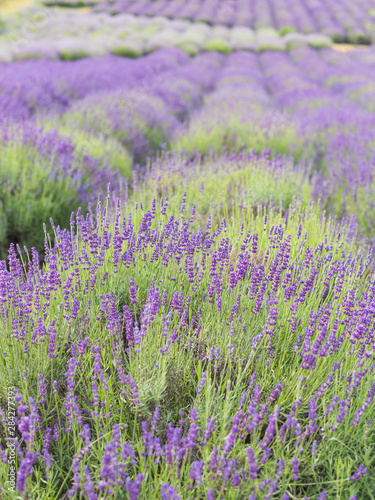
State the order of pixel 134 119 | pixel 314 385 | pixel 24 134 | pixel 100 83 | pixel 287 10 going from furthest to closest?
pixel 287 10 < pixel 100 83 < pixel 134 119 < pixel 24 134 < pixel 314 385

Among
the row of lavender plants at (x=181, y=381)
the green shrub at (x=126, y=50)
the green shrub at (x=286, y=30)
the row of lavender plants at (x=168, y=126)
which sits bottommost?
the row of lavender plants at (x=181, y=381)

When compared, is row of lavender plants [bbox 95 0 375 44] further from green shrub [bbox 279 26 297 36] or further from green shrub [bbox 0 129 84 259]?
green shrub [bbox 0 129 84 259]

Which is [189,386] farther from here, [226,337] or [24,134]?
[24,134]

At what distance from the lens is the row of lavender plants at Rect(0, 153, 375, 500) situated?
1206mm

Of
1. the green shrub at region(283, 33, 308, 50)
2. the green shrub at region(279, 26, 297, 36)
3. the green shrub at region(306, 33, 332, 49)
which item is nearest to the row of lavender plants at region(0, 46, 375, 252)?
the green shrub at region(283, 33, 308, 50)

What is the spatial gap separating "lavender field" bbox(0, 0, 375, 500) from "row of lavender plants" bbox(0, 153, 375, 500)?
0.4 inches

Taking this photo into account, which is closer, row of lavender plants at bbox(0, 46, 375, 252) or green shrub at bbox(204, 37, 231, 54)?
row of lavender plants at bbox(0, 46, 375, 252)

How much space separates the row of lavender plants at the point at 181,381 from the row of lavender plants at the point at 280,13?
72.7ft

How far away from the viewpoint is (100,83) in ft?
26.0

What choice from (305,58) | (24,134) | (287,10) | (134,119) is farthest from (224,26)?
(24,134)

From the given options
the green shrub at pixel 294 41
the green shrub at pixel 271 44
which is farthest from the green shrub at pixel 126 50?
the green shrub at pixel 294 41

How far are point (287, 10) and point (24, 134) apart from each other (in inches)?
1120

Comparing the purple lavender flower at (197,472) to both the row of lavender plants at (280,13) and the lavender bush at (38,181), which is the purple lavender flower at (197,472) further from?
the row of lavender plants at (280,13)

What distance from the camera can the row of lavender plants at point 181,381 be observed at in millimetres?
1206
